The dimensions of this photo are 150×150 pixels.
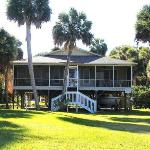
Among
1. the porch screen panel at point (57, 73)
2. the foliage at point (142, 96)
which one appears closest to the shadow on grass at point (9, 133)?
the porch screen panel at point (57, 73)

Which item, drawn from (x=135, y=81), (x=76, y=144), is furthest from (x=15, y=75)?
(x=76, y=144)

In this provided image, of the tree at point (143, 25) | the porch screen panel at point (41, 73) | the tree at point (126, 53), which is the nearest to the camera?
the tree at point (143, 25)

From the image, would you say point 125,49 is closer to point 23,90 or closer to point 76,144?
point 23,90

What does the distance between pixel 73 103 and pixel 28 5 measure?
9.88 meters

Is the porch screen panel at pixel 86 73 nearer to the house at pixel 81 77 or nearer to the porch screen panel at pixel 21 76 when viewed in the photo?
the house at pixel 81 77

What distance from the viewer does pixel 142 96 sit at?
56.2 meters

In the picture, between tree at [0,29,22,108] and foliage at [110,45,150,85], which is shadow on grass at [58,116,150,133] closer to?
tree at [0,29,22,108]

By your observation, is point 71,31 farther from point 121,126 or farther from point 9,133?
point 9,133

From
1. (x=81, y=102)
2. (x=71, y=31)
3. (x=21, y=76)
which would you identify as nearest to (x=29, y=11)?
(x=71, y=31)

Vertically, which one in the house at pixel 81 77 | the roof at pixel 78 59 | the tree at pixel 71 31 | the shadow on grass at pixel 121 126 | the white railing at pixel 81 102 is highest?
the tree at pixel 71 31

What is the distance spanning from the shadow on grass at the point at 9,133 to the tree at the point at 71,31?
25.3 meters

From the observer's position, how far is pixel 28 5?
47.3 meters

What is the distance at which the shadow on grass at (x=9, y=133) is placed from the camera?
58.0 feet

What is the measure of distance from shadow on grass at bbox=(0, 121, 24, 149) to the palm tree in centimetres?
2292
